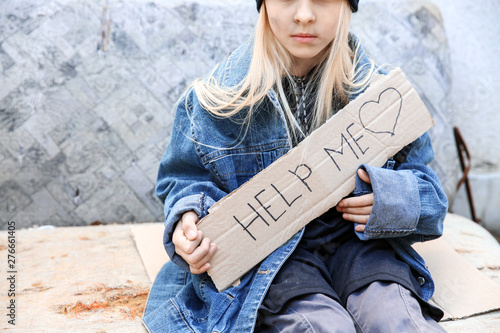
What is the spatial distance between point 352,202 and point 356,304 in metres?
0.21

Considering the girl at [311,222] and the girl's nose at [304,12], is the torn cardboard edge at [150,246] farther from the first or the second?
the girl's nose at [304,12]

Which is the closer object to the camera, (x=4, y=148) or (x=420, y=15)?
(x=4, y=148)

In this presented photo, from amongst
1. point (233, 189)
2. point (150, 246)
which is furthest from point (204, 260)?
point (150, 246)

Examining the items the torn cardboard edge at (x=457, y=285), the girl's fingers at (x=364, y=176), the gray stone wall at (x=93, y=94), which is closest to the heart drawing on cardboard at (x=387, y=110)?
the girl's fingers at (x=364, y=176)

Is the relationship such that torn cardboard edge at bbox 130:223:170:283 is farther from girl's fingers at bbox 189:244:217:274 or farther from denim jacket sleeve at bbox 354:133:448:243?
denim jacket sleeve at bbox 354:133:448:243

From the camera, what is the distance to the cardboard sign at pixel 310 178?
42.6 inches

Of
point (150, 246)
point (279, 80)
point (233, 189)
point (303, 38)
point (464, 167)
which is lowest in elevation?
point (150, 246)

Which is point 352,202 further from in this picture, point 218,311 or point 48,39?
point 48,39

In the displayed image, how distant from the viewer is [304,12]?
3.59 ft

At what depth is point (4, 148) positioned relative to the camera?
1.69 metres

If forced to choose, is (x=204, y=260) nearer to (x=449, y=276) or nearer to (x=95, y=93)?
(x=449, y=276)

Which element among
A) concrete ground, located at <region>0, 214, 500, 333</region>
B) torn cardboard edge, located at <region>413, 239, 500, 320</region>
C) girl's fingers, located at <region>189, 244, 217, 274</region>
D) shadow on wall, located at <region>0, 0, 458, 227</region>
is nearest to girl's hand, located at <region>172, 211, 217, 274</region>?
girl's fingers, located at <region>189, 244, 217, 274</region>

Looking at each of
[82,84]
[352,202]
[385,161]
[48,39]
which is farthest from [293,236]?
[48,39]

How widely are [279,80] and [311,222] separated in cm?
35
